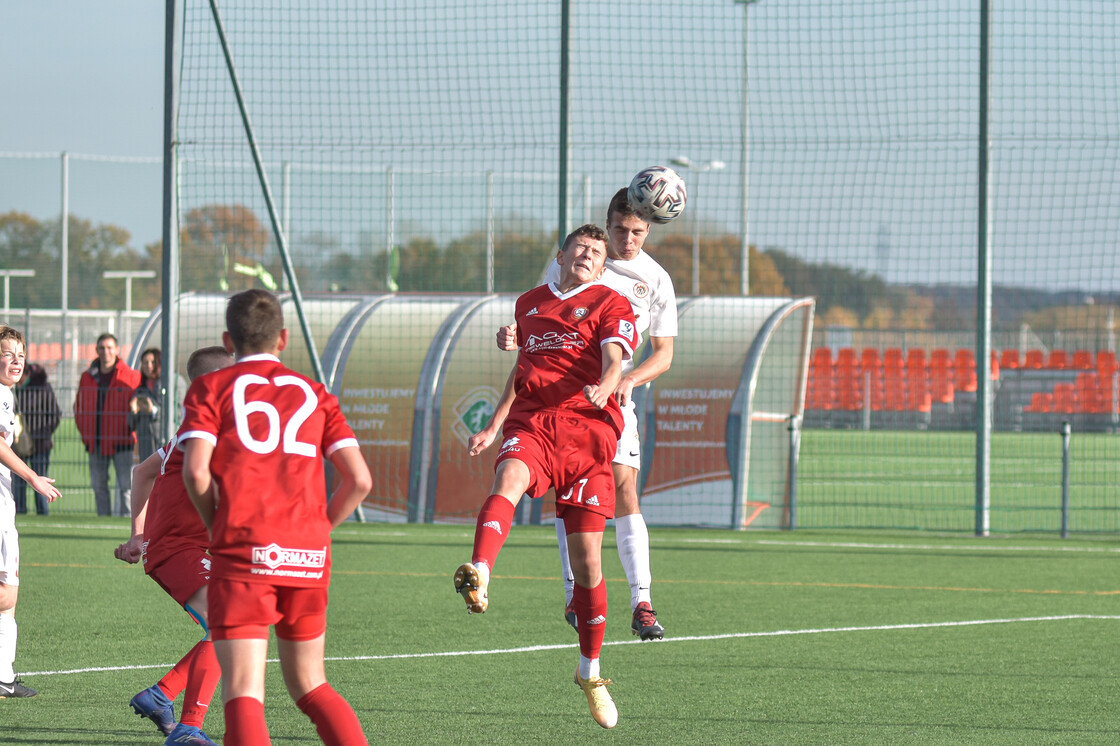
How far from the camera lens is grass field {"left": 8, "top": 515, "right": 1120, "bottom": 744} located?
5887mm

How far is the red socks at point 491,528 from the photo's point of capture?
18.2 feet

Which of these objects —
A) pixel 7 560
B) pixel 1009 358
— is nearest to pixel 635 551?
pixel 7 560

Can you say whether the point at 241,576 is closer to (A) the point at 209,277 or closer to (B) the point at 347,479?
(B) the point at 347,479

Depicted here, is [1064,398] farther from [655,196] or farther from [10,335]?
[10,335]

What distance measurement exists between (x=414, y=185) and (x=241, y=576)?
10.7 meters

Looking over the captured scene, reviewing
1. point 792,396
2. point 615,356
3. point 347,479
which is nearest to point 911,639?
point 615,356

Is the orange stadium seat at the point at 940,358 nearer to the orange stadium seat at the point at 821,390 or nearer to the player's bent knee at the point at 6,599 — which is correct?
the orange stadium seat at the point at 821,390

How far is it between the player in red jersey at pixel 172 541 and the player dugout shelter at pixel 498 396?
953 centimetres

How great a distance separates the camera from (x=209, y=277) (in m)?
33.9

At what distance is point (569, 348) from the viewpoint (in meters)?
6.09

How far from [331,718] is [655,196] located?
3704 millimetres

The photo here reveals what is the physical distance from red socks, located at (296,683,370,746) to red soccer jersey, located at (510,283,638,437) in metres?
2.21

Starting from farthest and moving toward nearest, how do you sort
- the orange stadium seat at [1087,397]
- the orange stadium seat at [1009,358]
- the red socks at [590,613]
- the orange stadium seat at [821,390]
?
1. the orange stadium seat at [1009,358]
2. the orange stadium seat at [1087,397]
3. the orange stadium seat at [821,390]
4. the red socks at [590,613]

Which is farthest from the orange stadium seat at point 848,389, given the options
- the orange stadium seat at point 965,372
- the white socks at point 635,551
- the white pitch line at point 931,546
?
the white socks at point 635,551
